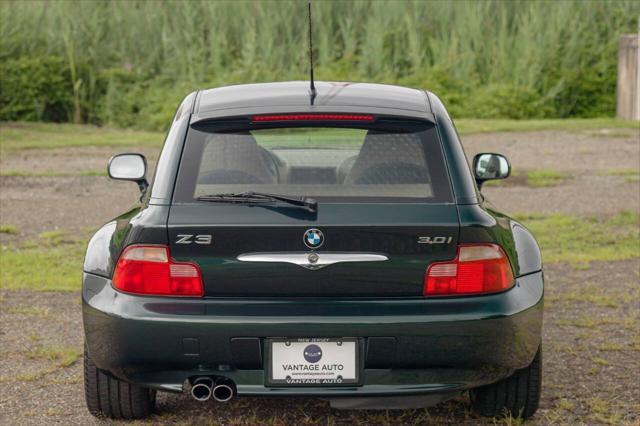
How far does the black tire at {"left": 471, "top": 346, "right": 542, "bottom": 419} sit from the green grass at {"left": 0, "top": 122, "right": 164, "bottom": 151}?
11632 mm

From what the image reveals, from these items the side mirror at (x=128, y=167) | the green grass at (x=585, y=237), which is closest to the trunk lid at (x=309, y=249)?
the side mirror at (x=128, y=167)

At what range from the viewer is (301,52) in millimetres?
20078

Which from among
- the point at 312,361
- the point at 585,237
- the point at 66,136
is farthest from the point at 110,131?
the point at 312,361

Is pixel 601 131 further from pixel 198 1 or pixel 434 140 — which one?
pixel 434 140

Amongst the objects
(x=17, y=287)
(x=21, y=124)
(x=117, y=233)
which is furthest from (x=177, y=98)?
(x=117, y=233)

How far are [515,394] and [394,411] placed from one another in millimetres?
579

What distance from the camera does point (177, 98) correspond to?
63.1ft

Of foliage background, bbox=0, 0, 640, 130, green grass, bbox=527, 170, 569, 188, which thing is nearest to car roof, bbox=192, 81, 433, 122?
green grass, bbox=527, 170, 569, 188

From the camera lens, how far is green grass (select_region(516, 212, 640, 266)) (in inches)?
382

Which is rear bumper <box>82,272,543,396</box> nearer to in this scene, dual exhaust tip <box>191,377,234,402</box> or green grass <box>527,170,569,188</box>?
dual exhaust tip <box>191,377,234,402</box>

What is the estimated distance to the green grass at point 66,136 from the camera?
1669cm

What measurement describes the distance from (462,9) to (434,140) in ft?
52.4

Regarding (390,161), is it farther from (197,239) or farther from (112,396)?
(112,396)

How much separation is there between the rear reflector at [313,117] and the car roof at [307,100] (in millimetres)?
37
